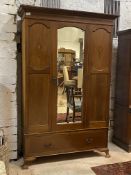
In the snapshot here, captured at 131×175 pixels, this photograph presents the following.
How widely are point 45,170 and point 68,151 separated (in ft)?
1.25

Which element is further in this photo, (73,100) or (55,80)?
(73,100)

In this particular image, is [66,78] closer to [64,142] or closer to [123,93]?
[64,142]

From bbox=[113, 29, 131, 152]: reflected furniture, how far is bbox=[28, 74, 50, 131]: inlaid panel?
3.95 ft

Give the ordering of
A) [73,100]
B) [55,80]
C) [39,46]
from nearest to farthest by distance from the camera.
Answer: [39,46], [55,80], [73,100]

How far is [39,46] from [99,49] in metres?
0.77

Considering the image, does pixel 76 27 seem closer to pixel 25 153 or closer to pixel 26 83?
pixel 26 83

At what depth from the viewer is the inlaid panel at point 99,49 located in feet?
9.51

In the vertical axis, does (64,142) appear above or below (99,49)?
below

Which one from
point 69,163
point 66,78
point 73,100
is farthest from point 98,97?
point 69,163

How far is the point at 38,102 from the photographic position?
9.09 ft

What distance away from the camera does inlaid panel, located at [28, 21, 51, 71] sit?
105 inches

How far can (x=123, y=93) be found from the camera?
340 centimetres

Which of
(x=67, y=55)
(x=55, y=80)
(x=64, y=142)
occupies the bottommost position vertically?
(x=64, y=142)

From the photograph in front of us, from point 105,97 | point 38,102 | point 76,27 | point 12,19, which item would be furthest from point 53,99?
point 12,19
